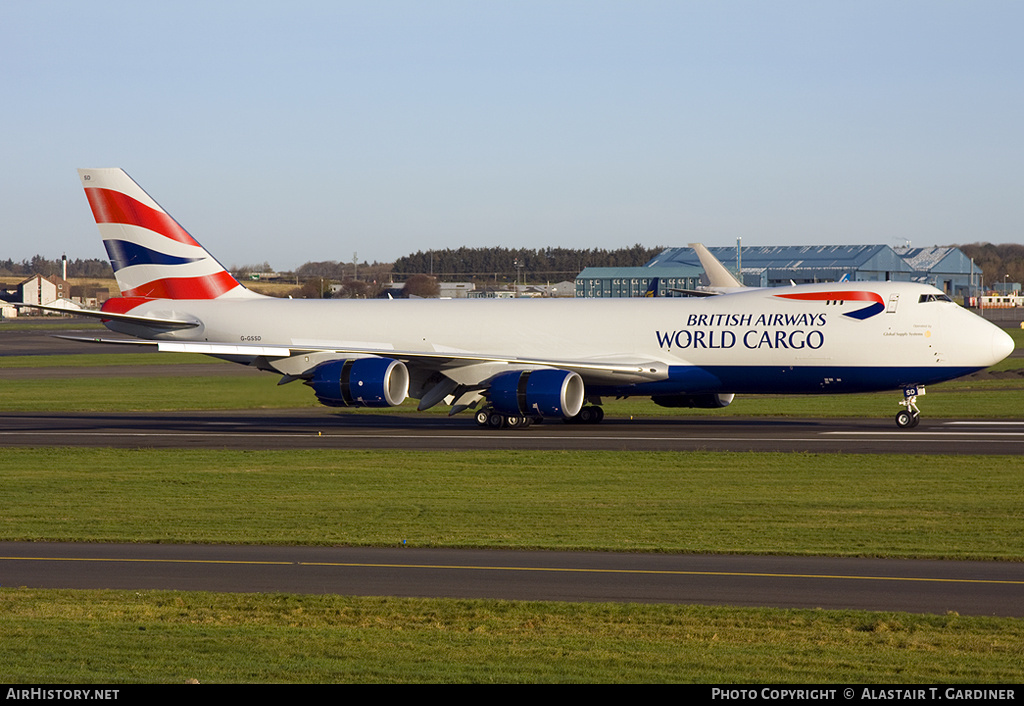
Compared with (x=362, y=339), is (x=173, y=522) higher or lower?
lower

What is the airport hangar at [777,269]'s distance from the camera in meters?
169

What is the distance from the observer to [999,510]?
21.1 m

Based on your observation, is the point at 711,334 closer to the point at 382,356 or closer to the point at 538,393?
the point at 538,393

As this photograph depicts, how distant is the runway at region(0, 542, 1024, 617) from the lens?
1462 cm

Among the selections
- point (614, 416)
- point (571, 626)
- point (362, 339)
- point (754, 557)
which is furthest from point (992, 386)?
point (571, 626)

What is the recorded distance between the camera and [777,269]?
6875 inches

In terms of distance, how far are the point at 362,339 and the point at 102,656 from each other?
3103 centimetres

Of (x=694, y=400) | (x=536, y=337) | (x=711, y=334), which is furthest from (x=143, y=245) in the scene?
(x=711, y=334)

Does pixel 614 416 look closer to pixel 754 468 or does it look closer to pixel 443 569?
pixel 754 468

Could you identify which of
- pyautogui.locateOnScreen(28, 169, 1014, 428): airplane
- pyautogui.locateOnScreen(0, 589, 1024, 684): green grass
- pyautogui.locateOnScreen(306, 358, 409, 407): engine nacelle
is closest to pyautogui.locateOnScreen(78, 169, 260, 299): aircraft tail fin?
pyautogui.locateOnScreen(28, 169, 1014, 428): airplane

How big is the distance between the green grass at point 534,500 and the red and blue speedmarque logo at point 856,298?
8.27 metres

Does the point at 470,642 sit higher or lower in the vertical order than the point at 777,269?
lower

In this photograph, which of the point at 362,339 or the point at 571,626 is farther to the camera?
the point at 362,339

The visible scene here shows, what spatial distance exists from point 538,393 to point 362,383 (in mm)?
5783
